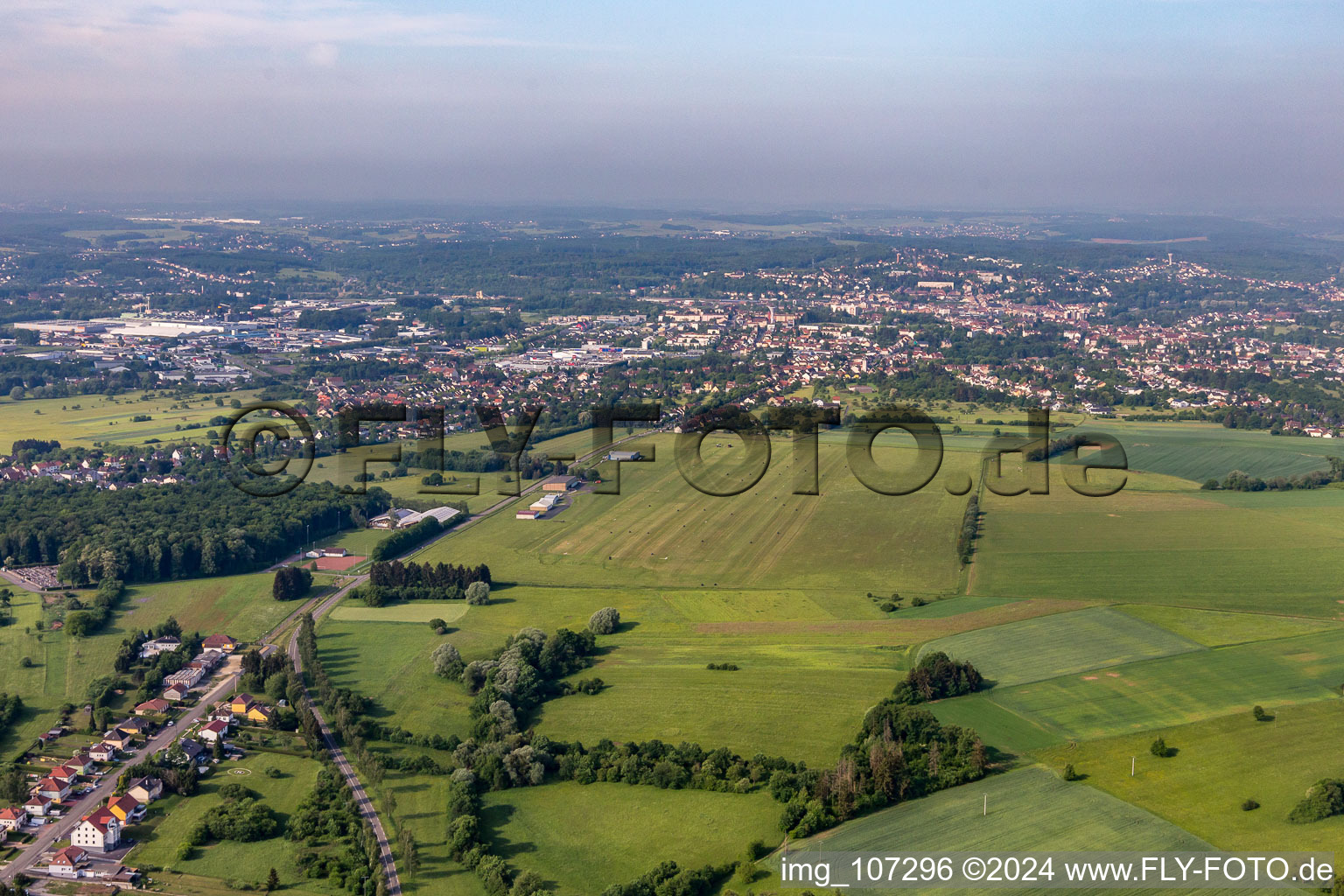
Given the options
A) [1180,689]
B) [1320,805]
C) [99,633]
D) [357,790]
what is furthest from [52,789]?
[1180,689]

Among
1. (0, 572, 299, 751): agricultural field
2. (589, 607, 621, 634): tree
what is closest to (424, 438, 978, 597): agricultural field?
(589, 607, 621, 634): tree

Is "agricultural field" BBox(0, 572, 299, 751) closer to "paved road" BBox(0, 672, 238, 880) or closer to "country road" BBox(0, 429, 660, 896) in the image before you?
"country road" BBox(0, 429, 660, 896)

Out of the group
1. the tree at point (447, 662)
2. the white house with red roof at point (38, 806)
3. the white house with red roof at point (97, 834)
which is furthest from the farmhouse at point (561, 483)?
the white house with red roof at point (97, 834)

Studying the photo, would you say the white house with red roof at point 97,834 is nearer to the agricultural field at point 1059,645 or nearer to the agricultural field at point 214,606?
the agricultural field at point 214,606

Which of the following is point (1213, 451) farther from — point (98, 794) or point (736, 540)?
point (98, 794)

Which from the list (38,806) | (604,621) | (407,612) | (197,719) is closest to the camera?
(38,806)

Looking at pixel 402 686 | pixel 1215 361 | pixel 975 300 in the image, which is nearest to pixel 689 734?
pixel 402 686

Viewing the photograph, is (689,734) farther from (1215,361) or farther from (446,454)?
(1215,361)

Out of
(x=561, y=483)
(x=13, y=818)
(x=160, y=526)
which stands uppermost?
(x=561, y=483)
